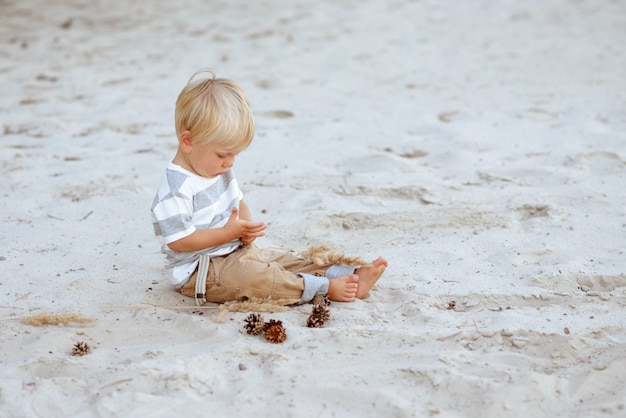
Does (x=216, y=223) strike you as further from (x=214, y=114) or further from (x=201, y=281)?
(x=214, y=114)

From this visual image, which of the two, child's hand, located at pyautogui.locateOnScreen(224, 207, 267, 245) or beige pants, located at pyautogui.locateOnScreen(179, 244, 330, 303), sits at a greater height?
child's hand, located at pyautogui.locateOnScreen(224, 207, 267, 245)

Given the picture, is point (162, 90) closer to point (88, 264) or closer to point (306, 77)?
point (306, 77)

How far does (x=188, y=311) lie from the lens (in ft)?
8.57

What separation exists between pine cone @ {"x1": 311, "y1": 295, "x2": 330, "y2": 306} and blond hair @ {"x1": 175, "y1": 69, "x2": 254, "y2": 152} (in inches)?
24.9

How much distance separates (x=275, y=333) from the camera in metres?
2.36

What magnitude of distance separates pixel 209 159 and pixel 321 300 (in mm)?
653

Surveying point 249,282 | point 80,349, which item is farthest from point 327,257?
point 80,349

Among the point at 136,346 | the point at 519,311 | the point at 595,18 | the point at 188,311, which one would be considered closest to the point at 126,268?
the point at 188,311

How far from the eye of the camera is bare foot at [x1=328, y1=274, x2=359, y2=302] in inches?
105

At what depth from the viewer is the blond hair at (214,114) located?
2.51 metres

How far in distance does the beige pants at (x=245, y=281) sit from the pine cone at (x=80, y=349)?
48cm

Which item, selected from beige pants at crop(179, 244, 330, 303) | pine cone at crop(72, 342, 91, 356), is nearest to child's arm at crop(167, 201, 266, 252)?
beige pants at crop(179, 244, 330, 303)

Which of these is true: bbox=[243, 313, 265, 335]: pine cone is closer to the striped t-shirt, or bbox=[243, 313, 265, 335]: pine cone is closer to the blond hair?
the striped t-shirt

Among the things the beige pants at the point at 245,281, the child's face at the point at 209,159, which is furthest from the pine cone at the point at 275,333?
the child's face at the point at 209,159
